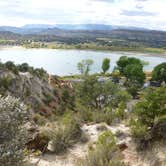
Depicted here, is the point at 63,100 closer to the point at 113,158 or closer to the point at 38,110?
the point at 38,110

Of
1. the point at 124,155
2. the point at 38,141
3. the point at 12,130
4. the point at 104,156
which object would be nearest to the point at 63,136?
the point at 38,141

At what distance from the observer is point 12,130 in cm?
716

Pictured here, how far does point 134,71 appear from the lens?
67.1 meters

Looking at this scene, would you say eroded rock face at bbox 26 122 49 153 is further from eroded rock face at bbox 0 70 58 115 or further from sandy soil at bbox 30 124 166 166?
eroded rock face at bbox 0 70 58 115

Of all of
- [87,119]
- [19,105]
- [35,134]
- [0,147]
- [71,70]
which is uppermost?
[19,105]

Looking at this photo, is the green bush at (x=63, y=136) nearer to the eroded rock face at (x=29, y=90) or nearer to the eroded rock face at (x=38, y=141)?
the eroded rock face at (x=38, y=141)

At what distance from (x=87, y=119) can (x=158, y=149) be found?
697 cm

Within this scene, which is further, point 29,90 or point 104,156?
point 29,90

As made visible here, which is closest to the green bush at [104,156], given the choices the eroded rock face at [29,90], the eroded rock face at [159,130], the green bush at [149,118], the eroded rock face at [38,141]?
the green bush at [149,118]

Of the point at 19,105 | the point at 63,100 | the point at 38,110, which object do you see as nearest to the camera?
the point at 19,105

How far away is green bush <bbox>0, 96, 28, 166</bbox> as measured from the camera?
6582 millimetres

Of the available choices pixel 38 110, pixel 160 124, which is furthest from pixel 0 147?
pixel 38 110

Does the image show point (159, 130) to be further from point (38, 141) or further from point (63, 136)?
point (38, 141)

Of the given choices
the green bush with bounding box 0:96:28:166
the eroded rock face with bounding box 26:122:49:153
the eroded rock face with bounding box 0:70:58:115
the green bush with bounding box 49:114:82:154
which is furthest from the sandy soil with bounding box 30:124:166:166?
the eroded rock face with bounding box 0:70:58:115
